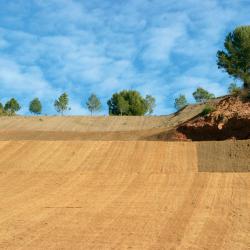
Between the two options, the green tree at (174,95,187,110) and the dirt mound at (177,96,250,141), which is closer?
the dirt mound at (177,96,250,141)

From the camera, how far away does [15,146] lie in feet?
95.4

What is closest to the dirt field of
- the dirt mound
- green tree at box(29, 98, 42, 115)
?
the dirt mound

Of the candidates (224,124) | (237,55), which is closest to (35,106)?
(237,55)

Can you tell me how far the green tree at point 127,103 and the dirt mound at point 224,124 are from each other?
175 ft

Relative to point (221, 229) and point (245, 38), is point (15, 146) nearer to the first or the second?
point (221, 229)

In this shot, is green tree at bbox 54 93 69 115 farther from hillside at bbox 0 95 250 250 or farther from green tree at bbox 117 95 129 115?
hillside at bbox 0 95 250 250

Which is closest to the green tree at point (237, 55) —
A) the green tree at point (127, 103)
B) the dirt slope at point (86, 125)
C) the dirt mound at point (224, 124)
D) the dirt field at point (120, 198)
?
the dirt slope at point (86, 125)

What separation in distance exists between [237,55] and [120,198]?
142 feet

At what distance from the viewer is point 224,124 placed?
1551 inches

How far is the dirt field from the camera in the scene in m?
10.5

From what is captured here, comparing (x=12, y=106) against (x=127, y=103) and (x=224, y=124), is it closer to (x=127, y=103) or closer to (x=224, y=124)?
(x=127, y=103)

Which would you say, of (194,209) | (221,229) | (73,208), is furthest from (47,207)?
(221,229)

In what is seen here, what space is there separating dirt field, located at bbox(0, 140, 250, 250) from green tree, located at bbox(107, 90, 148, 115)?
68.5 meters

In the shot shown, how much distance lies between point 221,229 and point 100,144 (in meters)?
17.7
